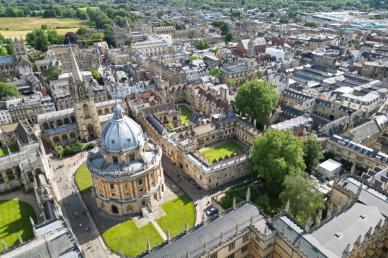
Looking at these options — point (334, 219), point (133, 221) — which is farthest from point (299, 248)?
point (133, 221)

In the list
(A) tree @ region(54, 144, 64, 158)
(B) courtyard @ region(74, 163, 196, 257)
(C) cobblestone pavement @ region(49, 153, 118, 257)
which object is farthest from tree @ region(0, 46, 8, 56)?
(B) courtyard @ region(74, 163, 196, 257)

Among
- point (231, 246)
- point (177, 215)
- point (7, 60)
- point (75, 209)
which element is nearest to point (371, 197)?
point (231, 246)

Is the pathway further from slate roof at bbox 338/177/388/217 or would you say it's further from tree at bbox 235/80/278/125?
tree at bbox 235/80/278/125

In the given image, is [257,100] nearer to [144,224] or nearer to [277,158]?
[277,158]

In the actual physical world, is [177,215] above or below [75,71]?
below

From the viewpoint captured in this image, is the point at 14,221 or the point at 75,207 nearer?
the point at 14,221

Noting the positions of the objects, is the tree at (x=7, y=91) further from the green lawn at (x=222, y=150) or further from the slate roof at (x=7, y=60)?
the green lawn at (x=222, y=150)

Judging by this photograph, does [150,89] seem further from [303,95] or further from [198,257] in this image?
[198,257]
